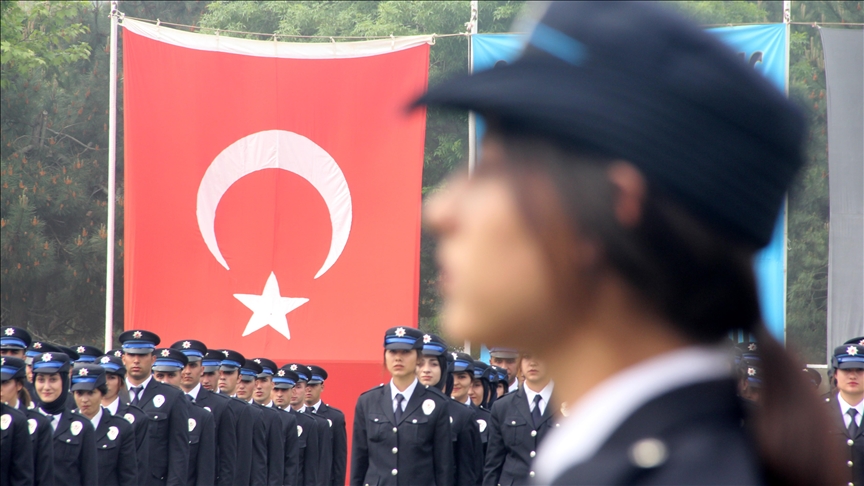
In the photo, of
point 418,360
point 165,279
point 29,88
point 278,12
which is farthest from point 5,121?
point 418,360

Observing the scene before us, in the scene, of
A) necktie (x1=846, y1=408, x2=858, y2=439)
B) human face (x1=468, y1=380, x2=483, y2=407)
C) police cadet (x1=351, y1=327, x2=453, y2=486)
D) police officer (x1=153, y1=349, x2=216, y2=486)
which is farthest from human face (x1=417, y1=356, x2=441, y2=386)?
necktie (x1=846, y1=408, x2=858, y2=439)

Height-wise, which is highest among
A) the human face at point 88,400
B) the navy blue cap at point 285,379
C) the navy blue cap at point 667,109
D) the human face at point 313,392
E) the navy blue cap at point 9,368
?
the navy blue cap at point 667,109

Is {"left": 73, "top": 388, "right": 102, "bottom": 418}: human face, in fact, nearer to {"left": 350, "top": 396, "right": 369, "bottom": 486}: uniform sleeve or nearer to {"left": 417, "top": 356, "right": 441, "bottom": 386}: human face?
{"left": 350, "top": 396, "right": 369, "bottom": 486}: uniform sleeve

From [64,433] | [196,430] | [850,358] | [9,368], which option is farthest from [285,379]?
[850,358]

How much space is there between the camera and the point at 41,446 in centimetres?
722

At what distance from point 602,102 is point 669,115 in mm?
51

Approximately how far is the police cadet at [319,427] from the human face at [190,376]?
188 cm

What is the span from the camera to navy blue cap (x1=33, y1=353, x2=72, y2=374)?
819cm

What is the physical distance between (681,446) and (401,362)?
797 cm

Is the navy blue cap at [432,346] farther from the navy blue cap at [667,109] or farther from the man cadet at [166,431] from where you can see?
the navy blue cap at [667,109]

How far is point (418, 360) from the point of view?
9172 mm

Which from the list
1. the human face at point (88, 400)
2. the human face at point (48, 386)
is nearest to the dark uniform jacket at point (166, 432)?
the human face at point (88, 400)

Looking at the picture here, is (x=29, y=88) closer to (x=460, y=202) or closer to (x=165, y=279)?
(x=165, y=279)

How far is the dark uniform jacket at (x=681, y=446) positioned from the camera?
2.43ft
